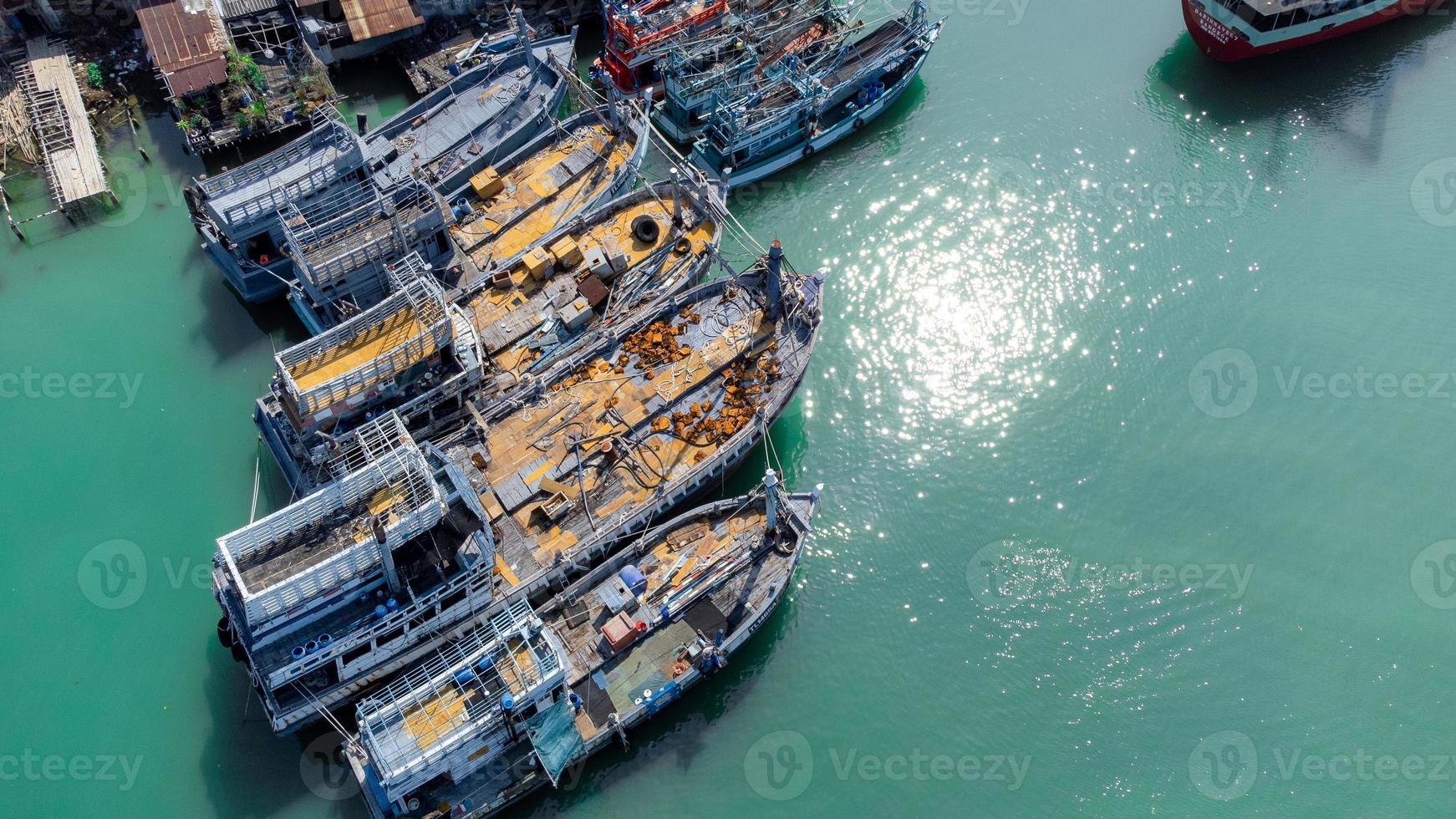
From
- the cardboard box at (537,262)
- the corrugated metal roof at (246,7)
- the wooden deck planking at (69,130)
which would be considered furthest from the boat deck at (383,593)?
the corrugated metal roof at (246,7)

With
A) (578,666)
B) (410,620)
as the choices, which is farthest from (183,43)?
(578,666)

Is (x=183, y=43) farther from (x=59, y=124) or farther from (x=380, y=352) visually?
(x=380, y=352)

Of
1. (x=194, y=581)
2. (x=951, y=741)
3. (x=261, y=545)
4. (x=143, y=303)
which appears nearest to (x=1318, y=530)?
(x=951, y=741)

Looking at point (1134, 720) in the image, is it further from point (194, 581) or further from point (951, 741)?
point (194, 581)

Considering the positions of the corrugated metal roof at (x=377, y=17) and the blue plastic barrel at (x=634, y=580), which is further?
the corrugated metal roof at (x=377, y=17)

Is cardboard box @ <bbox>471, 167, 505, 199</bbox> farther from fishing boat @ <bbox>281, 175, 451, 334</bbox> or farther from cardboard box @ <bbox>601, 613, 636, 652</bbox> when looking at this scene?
cardboard box @ <bbox>601, 613, 636, 652</bbox>

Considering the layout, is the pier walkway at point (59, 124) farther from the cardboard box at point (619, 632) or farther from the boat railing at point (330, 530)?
the cardboard box at point (619, 632)
